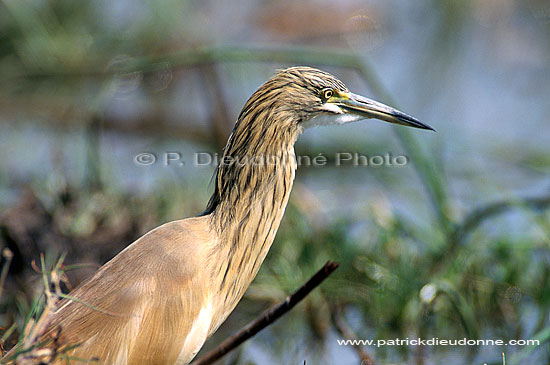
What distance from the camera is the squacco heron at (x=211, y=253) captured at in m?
2.09

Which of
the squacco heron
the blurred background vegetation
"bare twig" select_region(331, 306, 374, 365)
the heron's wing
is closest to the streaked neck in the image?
the squacco heron

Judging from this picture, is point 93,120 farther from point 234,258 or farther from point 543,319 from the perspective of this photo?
point 543,319

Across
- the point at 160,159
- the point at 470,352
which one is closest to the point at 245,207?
the point at 470,352

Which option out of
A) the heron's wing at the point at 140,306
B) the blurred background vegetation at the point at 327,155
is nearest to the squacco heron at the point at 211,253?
the heron's wing at the point at 140,306

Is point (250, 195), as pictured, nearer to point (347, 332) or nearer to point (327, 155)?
point (347, 332)

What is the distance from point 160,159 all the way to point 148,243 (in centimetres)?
224

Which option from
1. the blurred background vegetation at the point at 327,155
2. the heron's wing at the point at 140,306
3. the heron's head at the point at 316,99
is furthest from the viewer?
the blurred background vegetation at the point at 327,155

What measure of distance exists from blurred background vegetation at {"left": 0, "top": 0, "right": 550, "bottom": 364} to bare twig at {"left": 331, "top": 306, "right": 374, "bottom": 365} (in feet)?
0.05

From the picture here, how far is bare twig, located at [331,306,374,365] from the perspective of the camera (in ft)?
8.83

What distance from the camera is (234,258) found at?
87.9 inches

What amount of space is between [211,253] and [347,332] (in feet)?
A: 2.77

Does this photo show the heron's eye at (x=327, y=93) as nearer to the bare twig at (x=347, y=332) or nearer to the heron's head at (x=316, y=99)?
the heron's head at (x=316, y=99)

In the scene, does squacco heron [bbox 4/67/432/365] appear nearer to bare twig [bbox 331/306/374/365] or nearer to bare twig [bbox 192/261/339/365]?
bare twig [bbox 192/261/339/365]

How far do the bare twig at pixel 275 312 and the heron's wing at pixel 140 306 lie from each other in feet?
0.35
